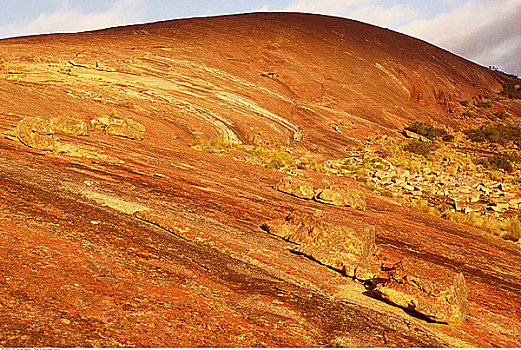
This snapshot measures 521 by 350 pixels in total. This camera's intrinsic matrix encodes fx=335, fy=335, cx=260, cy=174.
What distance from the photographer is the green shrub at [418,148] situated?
31.5m

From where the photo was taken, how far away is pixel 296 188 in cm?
1173

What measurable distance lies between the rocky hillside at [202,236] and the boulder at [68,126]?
5cm

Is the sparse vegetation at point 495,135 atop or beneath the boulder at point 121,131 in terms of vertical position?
atop

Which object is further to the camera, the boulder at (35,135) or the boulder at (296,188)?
the boulder at (296,188)

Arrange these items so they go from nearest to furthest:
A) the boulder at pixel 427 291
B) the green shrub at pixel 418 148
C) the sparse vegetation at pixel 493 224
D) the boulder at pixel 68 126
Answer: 1. the boulder at pixel 427 291
2. the boulder at pixel 68 126
3. the sparse vegetation at pixel 493 224
4. the green shrub at pixel 418 148

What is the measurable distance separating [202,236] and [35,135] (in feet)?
20.4

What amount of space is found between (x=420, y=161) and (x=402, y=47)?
1374 inches

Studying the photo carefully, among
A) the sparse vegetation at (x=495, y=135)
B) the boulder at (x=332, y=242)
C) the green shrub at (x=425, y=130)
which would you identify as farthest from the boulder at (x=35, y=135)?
the sparse vegetation at (x=495, y=135)

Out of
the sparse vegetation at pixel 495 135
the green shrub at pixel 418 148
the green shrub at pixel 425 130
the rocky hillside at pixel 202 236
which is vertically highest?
the sparse vegetation at pixel 495 135

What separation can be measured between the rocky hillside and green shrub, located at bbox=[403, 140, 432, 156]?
6.95 m

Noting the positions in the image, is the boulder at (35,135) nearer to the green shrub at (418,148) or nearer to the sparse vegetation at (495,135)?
the green shrub at (418,148)

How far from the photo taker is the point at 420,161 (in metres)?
29.1

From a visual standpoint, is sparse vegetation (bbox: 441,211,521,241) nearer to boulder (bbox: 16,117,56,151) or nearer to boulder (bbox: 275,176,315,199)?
boulder (bbox: 275,176,315,199)

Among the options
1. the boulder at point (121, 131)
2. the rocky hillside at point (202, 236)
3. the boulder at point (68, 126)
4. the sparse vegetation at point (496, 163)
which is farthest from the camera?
the sparse vegetation at point (496, 163)
